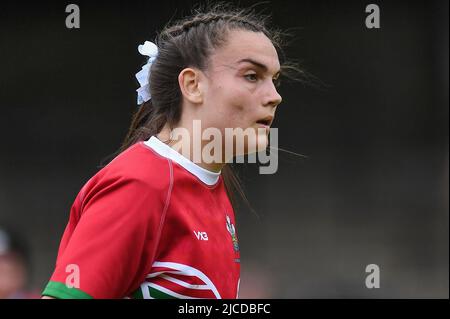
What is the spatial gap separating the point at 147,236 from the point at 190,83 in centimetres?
54

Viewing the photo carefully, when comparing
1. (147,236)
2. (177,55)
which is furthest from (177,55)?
(147,236)

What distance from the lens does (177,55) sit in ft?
7.40

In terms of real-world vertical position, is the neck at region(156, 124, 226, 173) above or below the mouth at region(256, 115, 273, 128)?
below

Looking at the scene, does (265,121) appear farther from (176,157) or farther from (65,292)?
(65,292)

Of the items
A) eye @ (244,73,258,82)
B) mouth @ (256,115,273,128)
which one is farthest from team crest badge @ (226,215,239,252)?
eye @ (244,73,258,82)

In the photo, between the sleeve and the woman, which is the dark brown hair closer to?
the woman

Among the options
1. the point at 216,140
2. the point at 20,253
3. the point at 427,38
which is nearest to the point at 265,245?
the point at 427,38

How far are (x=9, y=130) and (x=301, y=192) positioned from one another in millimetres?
2802

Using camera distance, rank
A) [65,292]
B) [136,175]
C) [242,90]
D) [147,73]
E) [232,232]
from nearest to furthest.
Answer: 1. [65,292]
2. [136,175]
3. [242,90]
4. [232,232]
5. [147,73]

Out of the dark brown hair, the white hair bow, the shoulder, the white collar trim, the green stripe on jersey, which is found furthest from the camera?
the white hair bow

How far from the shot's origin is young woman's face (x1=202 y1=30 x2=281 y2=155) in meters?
2.10

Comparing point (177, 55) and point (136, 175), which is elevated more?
point (177, 55)

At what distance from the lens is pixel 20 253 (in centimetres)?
387

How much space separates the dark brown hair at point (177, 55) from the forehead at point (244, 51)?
0.02 m
